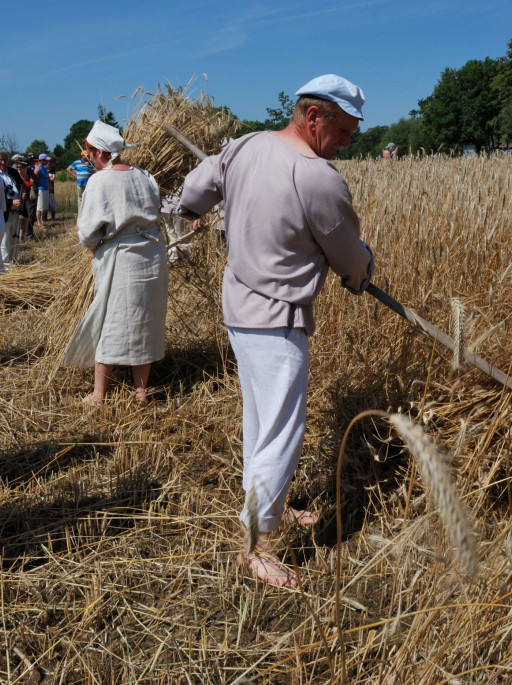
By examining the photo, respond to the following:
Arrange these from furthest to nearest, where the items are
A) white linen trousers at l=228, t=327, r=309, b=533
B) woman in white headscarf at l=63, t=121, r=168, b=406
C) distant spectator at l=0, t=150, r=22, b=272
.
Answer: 1. distant spectator at l=0, t=150, r=22, b=272
2. woman in white headscarf at l=63, t=121, r=168, b=406
3. white linen trousers at l=228, t=327, r=309, b=533

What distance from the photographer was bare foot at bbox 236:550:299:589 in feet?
7.29

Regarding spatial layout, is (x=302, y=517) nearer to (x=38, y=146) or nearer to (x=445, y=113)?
(x=445, y=113)

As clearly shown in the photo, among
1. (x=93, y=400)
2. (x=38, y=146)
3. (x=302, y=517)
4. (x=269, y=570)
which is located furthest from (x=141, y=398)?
(x=38, y=146)

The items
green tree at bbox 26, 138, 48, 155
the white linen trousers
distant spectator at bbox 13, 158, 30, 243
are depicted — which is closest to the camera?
the white linen trousers

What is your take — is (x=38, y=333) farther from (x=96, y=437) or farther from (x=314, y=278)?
(x=314, y=278)

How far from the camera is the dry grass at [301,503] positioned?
1771mm

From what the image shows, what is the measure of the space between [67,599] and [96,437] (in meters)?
1.27

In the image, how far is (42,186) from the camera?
45.9ft

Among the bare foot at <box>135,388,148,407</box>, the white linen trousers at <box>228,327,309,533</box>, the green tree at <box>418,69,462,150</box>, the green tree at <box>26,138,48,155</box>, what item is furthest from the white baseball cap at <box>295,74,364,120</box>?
the green tree at <box>26,138,48,155</box>

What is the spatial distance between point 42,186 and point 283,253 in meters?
13.0

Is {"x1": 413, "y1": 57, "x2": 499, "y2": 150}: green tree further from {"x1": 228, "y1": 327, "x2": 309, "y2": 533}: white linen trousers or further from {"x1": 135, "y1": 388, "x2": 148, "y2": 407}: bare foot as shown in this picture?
{"x1": 228, "y1": 327, "x2": 309, "y2": 533}: white linen trousers

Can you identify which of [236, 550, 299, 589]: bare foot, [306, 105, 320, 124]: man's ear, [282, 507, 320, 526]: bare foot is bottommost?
[236, 550, 299, 589]: bare foot

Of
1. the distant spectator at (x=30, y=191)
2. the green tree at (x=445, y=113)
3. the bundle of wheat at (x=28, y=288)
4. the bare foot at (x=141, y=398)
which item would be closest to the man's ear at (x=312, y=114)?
the bare foot at (x=141, y=398)

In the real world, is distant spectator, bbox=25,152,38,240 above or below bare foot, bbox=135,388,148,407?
above
